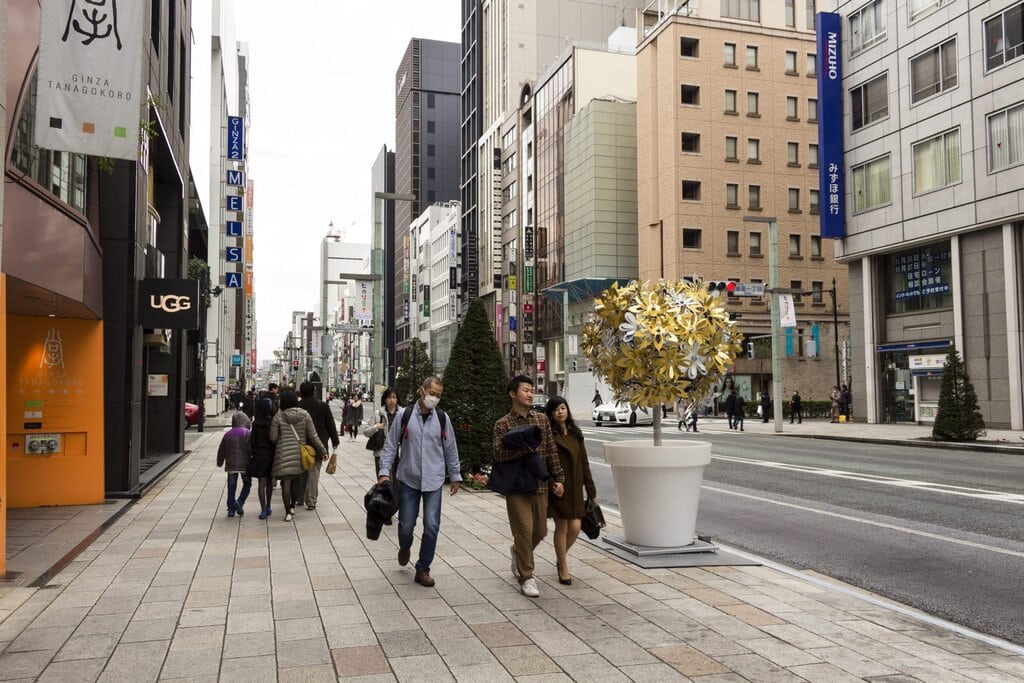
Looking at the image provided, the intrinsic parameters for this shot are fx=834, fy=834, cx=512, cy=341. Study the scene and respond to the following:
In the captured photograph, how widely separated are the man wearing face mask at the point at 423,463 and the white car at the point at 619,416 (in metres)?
29.6

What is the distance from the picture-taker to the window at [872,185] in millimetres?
35531

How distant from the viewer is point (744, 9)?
5847 centimetres

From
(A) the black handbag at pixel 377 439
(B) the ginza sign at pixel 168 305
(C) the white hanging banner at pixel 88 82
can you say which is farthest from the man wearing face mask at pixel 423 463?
(B) the ginza sign at pixel 168 305

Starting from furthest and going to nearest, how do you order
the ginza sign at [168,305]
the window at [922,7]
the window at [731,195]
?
the window at [731,195] < the window at [922,7] < the ginza sign at [168,305]

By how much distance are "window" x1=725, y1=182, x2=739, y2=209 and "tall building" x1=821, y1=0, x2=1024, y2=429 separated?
18203mm

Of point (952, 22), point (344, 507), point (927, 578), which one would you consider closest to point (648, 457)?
point (927, 578)

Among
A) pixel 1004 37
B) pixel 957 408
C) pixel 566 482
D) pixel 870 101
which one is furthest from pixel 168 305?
pixel 870 101

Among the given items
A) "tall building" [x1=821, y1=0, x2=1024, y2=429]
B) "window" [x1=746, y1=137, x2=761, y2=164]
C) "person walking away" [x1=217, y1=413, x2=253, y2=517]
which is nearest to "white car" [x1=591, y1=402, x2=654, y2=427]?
"tall building" [x1=821, y1=0, x2=1024, y2=429]

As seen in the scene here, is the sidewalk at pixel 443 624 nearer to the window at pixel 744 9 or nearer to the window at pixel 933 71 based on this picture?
the window at pixel 933 71

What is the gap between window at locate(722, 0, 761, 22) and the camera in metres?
58.1

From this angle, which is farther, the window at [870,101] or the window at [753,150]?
the window at [753,150]

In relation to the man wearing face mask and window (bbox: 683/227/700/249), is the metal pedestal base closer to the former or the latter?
the man wearing face mask

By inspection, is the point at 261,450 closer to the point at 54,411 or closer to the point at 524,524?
the point at 54,411

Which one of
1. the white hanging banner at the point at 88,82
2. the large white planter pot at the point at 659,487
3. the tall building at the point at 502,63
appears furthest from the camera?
the tall building at the point at 502,63
